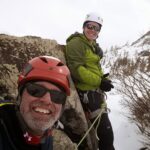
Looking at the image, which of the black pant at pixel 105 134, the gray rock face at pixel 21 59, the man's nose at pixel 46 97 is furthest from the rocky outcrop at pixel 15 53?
the man's nose at pixel 46 97

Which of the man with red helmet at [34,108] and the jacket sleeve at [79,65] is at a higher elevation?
the man with red helmet at [34,108]

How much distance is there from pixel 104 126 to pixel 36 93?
2695 mm

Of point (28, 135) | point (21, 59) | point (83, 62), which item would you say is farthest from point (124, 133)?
point (28, 135)

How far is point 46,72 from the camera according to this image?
2293 mm

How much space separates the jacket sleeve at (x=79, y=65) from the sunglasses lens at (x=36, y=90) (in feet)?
7.35

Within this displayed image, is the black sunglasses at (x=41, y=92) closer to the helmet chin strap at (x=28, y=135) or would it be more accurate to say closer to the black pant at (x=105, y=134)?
the helmet chin strap at (x=28, y=135)

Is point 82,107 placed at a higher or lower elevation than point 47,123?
lower

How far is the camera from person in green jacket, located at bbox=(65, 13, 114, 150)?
14.9 feet

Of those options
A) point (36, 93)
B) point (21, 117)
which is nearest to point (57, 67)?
point (36, 93)

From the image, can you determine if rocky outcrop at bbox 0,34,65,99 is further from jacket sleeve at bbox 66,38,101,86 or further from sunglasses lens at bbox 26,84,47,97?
sunglasses lens at bbox 26,84,47,97

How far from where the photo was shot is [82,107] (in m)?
4.87

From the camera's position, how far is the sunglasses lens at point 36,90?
87.8 inches

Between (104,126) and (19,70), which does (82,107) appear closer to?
(104,126)

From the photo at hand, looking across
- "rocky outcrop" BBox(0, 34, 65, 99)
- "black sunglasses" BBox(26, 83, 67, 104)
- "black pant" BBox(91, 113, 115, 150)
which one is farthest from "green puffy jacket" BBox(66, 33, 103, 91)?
"black sunglasses" BBox(26, 83, 67, 104)
